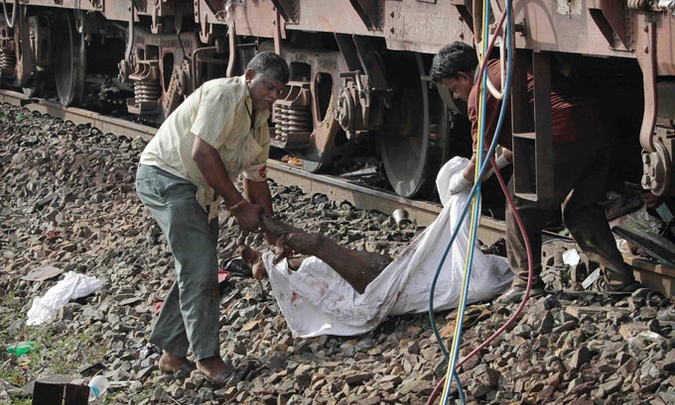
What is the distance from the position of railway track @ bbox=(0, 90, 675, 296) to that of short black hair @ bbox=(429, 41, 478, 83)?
153 cm

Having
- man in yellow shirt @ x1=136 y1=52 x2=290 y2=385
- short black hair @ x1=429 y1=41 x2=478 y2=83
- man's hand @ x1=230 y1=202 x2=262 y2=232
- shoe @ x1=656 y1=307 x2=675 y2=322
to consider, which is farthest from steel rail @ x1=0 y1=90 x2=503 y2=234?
man in yellow shirt @ x1=136 y1=52 x2=290 y2=385

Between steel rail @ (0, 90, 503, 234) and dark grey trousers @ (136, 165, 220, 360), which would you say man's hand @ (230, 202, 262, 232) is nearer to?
dark grey trousers @ (136, 165, 220, 360)

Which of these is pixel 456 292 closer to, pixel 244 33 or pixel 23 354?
pixel 23 354

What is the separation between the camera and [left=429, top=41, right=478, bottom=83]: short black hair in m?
5.67

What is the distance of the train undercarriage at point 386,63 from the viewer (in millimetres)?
5371

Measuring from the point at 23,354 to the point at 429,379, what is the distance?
3055 mm

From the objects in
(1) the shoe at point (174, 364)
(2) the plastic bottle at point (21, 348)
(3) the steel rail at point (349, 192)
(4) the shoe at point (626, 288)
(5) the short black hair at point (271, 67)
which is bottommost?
(2) the plastic bottle at point (21, 348)

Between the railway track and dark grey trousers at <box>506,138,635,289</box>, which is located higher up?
dark grey trousers at <box>506,138,635,289</box>

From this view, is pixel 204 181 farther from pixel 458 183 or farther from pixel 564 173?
pixel 564 173

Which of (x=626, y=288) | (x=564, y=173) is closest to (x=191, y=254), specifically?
(x=564, y=173)

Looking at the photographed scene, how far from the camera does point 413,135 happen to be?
9.01 meters

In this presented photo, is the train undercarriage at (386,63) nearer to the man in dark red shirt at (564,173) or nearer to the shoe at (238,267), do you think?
the man in dark red shirt at (564,173)

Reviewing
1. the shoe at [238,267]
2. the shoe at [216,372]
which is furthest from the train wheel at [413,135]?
the shoe at [216,372]

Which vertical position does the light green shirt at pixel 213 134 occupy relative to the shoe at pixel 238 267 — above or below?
above
